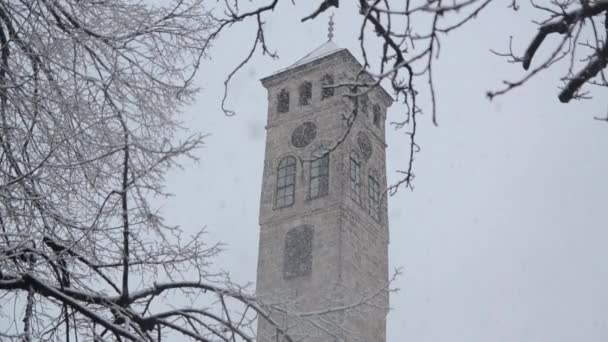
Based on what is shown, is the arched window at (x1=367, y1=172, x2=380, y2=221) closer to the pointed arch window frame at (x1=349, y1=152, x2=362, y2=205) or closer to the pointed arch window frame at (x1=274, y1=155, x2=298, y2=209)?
the pointed arch window frame at (x1=349, y1=152, x2=362, y2=205)

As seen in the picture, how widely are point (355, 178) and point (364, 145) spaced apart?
193cm

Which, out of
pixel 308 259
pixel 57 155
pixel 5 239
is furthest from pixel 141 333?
pixel 308 259

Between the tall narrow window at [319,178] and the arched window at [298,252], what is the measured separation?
1.17 metres

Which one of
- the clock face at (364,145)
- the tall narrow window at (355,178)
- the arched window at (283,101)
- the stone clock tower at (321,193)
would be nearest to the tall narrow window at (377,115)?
the stone clock tower at (321,193)

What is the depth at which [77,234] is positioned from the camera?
4.91 metres

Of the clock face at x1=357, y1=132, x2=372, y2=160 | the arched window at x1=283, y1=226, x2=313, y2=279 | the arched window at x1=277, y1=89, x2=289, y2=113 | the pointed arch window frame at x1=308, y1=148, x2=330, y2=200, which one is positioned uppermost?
the arched window at x1=277, y1=89, x2=289, y2=113

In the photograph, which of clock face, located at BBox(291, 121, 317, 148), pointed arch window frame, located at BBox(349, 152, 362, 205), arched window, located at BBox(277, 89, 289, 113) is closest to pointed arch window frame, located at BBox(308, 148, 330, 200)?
pointed arch window frame, located at BBox(349, 152, 362, 205)

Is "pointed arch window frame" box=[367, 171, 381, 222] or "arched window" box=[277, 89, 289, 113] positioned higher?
"arched window" box=[277, 89, 289, 113]

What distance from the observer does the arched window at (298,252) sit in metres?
22.0

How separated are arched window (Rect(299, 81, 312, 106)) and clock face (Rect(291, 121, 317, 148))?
0.88 metres

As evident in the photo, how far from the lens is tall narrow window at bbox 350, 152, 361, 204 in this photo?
76.9 feet

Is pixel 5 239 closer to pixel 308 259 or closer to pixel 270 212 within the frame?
pixel 308 259

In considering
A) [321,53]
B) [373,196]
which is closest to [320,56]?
[321,53]

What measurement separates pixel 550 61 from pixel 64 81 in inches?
137
